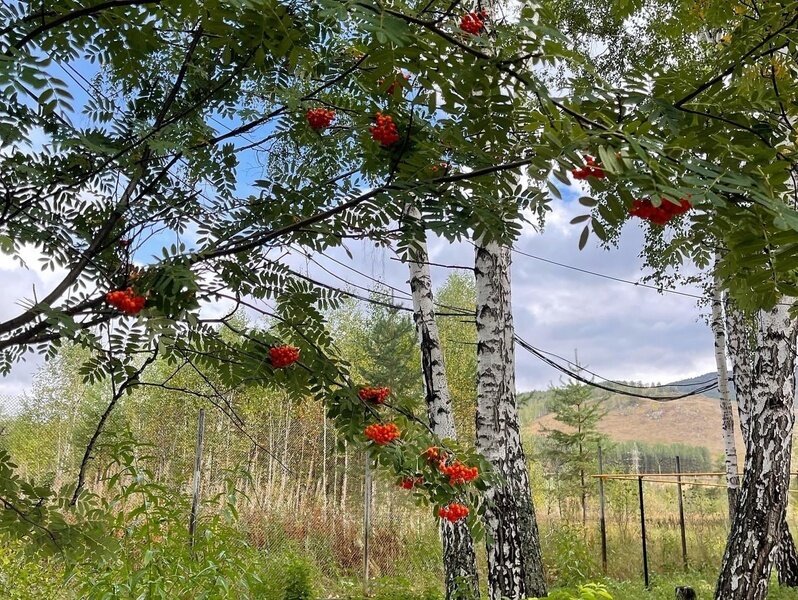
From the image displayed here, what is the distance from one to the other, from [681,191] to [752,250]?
0.18 m

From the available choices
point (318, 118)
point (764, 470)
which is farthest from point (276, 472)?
point (318, 118)

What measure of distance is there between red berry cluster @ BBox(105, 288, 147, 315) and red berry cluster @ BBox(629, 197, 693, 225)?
2.72 feet

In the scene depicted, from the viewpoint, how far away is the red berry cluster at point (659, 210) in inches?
29.4

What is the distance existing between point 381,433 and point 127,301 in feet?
2.04

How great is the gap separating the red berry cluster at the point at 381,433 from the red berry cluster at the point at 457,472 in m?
0.15

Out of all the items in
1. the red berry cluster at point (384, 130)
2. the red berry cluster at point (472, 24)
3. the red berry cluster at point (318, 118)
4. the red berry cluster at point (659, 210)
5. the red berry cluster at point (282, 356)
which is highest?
the red berry cluster at point (472, 24)

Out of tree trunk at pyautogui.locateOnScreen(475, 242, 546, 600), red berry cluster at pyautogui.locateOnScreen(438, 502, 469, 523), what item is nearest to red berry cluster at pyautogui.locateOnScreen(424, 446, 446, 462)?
red berry cluster at pyautogui.locateOnScreen(438, 502, 469, 523)

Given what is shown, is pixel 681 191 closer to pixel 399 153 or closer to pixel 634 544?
pixel 399 153

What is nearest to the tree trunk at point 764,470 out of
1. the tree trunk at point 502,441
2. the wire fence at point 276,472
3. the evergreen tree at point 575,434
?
the tree trunk at point 502,441

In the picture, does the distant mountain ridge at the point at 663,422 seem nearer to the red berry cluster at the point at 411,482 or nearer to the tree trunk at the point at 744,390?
the tree trunk at the point at 744,390

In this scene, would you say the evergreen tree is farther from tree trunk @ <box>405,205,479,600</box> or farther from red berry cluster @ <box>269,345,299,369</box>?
red berry cluster @ <box>269,345,299,369</box>

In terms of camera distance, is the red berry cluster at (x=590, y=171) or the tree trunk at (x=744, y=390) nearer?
the red berry cluster at (x=590, y=171)

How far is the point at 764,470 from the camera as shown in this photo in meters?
3.05

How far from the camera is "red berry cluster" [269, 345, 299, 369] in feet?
4.66
